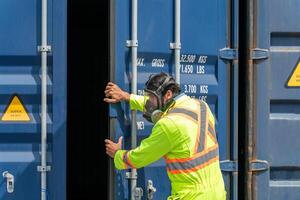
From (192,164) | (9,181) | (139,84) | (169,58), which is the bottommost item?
(9,181)

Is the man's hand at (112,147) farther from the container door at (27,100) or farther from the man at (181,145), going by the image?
the container door at (27,100)

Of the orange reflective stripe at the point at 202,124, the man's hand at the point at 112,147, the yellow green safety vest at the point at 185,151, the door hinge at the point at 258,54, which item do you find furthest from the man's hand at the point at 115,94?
the door hinge at the point at 258,54

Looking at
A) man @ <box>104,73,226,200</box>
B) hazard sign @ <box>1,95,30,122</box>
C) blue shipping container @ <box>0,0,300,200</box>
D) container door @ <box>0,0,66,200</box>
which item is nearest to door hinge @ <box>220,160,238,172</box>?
blue shipping container @ <box>0,0,300,200</box>

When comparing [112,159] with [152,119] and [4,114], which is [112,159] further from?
[4,114]

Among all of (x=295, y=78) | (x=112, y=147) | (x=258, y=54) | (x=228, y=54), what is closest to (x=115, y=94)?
(x=112, y=147)

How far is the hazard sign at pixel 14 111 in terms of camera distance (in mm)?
3994

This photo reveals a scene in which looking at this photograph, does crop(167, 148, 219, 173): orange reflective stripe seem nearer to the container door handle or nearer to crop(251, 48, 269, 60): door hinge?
crop(251, 48, 269, 60): door hinge

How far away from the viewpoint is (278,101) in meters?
4.37

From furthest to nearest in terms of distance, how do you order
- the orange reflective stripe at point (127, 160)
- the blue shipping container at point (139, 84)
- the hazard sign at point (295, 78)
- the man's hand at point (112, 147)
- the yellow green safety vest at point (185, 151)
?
the hazard sign at point (295, 78)
the blue shipping container at point (139, 84)
the man's hand at point (112, 147)
the orange reflective stripe at point (127, 160)
the yellow green safety vest at point (185, 151)

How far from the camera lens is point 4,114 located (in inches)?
157

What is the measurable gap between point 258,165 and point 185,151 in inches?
34.8

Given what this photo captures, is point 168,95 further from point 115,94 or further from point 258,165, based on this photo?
point 258,165

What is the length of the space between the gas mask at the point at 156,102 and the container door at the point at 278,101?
0.85 meters

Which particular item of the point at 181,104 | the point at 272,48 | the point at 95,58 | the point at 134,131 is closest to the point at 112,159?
the point at 134,131
